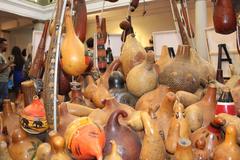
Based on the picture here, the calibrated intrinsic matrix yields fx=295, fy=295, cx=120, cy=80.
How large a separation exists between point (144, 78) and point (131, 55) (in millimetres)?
160

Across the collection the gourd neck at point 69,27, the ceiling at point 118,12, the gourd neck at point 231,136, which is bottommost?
the gourd neck at point 231,136

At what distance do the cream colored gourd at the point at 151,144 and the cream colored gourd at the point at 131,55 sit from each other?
401 mm

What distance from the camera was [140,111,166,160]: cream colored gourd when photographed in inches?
21.3

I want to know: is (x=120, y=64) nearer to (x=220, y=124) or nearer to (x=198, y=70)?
(x=198, y=70)

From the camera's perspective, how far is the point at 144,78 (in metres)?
0.81

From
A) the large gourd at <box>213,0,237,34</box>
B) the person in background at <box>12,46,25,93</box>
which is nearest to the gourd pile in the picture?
the large gourd at <box>213,0,237,34</box>

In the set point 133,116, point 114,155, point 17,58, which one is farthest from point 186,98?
point 17,58

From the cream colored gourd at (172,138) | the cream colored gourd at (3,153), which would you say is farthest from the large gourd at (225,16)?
the cream colored gourd at (3,153)

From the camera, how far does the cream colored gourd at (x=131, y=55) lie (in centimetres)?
94

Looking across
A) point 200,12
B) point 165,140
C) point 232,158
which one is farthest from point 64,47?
point 200,12

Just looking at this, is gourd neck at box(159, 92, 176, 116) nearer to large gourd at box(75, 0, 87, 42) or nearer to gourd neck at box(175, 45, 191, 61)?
gourd neck at box(175, 45, 191, 61)

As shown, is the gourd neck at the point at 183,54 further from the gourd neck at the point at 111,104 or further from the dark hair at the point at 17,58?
the dark hair at the point at 17,58

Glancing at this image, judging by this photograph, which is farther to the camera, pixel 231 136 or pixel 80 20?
pixel 80 20

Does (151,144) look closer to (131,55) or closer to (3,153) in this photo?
(3,153)
